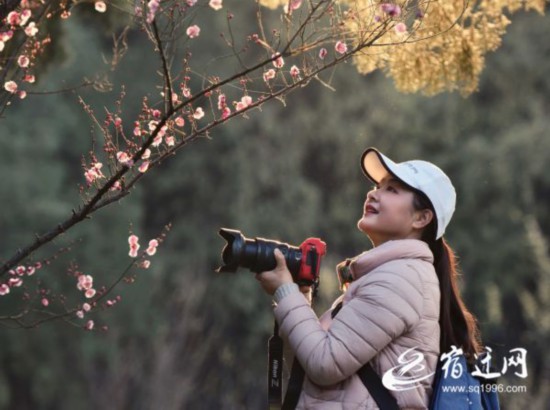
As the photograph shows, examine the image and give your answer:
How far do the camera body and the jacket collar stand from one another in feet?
0.33

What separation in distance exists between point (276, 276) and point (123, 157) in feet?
1.72

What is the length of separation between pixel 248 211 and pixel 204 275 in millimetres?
1070

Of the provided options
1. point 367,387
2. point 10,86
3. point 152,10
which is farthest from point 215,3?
point 367,387

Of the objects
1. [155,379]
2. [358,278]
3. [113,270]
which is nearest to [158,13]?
[358,278]

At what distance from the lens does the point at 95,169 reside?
2.49 meters

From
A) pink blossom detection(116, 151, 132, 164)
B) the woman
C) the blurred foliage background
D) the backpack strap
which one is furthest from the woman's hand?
the blurred foliage background

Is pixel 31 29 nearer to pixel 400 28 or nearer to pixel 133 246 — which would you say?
pixel 133 246

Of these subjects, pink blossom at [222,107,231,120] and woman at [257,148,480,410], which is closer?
woman at [257,148,480,410]

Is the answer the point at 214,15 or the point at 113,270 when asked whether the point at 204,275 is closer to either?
the point at 113,270

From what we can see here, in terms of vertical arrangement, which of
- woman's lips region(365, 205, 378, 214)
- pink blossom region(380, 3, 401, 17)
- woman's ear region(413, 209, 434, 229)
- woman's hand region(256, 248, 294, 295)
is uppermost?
pink blossom region(380, 3, 401, 17)

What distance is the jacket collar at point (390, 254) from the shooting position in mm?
1932

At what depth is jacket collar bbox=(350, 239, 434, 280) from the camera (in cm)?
193

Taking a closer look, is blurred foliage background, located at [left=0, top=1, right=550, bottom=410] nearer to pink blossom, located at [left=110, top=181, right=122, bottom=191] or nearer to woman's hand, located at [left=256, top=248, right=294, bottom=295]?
pink blossom, located at [left=110, top=181, right=122, bottom=191]

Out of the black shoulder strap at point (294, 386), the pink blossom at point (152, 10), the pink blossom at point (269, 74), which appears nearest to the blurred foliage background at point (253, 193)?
the pink blossom at point (269, 74)
